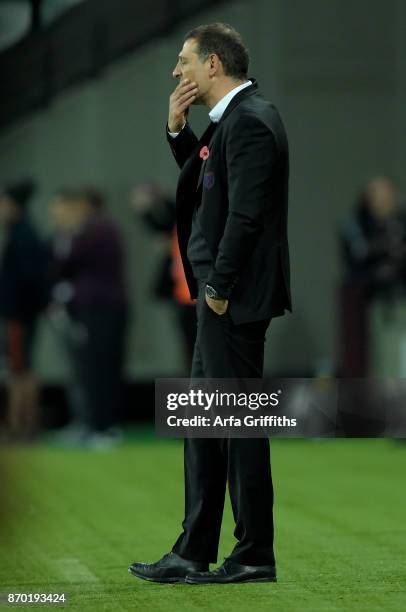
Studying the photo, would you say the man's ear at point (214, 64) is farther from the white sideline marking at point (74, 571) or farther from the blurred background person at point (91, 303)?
the blurred background person at point (91, 303)

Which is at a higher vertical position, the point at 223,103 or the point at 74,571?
the point at 223,103

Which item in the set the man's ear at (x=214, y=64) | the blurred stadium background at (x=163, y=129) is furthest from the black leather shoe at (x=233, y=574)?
the blurred stadium background at (x=163, y=129)

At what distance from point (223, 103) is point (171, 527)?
86.4 inches

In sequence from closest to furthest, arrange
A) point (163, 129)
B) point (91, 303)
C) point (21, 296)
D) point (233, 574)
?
point (233, 574)
point (91, 303)
point (21, 296)
point (163, 129)

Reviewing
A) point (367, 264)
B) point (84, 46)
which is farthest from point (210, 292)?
point (84, 46)

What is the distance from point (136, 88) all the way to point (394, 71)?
2.10 m

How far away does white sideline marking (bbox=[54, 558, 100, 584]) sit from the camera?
450 centimetres

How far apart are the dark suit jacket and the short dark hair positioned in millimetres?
69

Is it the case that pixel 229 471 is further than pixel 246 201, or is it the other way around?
pixel 229 471

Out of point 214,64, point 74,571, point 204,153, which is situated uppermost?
point 214,64

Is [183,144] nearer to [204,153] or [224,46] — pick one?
[204,153]

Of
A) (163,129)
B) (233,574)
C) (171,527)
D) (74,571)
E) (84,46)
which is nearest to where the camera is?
(233,574)

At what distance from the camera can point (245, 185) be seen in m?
3.99

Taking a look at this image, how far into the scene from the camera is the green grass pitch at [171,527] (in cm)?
413
